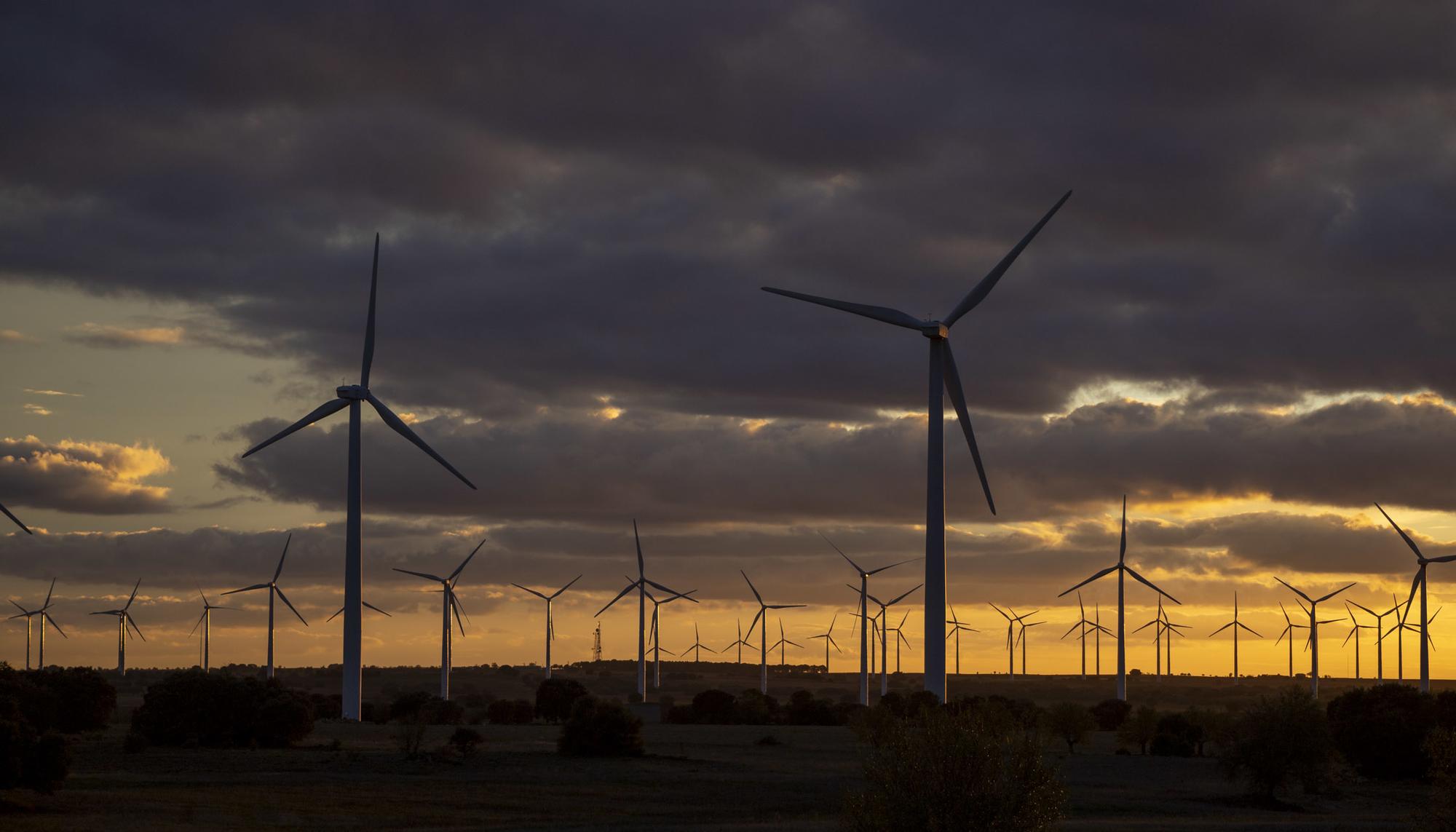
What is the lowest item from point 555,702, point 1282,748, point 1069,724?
point 555,702

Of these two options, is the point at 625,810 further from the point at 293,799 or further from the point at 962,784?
the point at 962,784

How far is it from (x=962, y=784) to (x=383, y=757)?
5555 cm

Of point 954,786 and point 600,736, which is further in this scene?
point 600,736

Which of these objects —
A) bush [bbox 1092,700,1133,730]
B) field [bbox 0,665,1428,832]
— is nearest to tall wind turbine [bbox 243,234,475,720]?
field [bbox 0,665,1428,832]

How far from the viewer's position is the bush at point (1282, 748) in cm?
8931

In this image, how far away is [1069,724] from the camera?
119 metres

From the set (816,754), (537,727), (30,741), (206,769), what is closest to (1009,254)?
(816,754)

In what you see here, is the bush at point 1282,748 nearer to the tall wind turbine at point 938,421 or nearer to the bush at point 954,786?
the tall wind turbine at point 938,421

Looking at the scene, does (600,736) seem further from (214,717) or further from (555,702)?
(555,702)

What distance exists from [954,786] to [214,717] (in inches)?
2872

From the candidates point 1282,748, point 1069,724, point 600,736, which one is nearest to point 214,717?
point 600,736

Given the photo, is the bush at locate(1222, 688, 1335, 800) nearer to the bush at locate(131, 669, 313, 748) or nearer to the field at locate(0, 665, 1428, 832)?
the field at locate(0, 665, 1428, 832)

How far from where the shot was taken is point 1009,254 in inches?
4532

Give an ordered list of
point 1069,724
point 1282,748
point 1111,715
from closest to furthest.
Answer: point 1282,748 < point 1069,724 < point 1111,715
